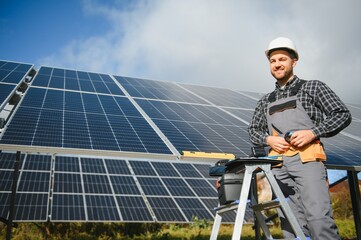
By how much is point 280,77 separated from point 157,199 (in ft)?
23.3

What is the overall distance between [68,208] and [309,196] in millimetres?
7057

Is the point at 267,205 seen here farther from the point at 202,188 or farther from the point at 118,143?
the point at 202,188

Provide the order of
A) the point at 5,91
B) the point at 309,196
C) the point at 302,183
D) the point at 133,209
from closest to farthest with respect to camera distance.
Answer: the point at 309,196
the point at 302,183
the point at 5,91
the point at 133,209

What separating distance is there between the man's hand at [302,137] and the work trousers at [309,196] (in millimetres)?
173

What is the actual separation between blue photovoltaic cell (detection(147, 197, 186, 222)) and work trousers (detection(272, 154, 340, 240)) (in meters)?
5.97

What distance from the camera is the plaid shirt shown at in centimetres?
325

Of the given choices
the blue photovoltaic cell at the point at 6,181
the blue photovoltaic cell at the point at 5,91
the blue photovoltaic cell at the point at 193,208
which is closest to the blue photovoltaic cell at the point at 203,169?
the blue photovoltaic cell at the point at 193,208

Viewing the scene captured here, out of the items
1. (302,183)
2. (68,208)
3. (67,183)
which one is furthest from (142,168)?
(302,183)

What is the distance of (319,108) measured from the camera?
11.5ft

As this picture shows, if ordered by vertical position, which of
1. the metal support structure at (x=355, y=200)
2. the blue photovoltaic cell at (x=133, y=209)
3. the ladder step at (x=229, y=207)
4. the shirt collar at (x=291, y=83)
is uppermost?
the shirt collar at (x=291, y=83)

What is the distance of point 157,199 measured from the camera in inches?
391

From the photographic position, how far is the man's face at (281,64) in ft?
11.8

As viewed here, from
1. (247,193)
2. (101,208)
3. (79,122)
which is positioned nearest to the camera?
(247,193)

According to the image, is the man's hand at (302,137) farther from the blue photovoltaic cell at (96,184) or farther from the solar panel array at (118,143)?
the blue photovoltaic cell at (96,184)
